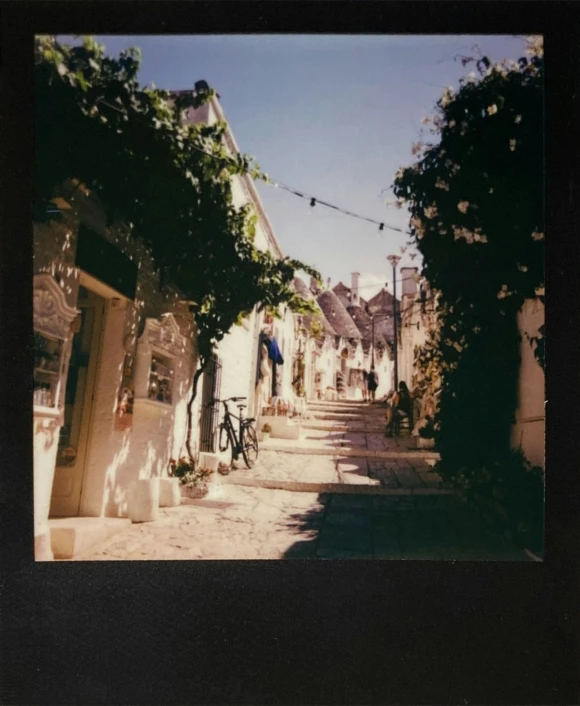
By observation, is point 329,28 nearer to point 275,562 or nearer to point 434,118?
point 434,118

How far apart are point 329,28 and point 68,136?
1553 millimetres

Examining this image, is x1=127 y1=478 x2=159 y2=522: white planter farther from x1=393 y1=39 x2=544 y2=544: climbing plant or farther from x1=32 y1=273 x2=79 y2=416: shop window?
x1=393 y1=39 x2=544 y2=544: climbing plant

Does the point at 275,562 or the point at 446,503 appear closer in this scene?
the point at 275,562

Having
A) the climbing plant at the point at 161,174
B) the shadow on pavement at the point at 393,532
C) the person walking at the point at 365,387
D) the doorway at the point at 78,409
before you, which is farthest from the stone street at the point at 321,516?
the climbing plant at the point at 161,174

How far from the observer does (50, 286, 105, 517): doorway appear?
263 cm

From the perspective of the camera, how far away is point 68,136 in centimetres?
241

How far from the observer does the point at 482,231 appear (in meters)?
2.95

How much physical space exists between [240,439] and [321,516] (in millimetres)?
713

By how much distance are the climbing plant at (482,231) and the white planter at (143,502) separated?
1.82 metres

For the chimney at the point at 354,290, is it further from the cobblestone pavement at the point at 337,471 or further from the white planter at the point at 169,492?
the white planter at the point at 169,492

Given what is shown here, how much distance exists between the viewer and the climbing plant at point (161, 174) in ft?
7.74

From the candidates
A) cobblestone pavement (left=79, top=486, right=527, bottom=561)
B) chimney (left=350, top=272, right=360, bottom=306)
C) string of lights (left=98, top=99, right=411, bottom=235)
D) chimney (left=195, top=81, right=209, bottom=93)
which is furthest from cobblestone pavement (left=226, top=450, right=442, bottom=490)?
chimney (left=195, top=81, right=209, bottom=93)

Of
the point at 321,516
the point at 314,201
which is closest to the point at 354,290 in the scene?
the point at 314,201

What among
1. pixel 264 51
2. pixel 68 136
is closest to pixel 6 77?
pixel 68 136
